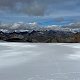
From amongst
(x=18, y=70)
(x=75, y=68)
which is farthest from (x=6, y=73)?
(x=75, y=68)

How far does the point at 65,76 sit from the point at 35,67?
3.40 ft

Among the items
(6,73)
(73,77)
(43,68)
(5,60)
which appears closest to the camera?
(73,77)

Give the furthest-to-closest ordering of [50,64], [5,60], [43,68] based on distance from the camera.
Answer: [5,60], [50,64], [43,68]

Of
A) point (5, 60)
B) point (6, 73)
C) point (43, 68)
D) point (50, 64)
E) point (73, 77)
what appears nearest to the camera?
point (73, 77)

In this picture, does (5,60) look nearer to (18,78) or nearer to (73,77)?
(18,78)

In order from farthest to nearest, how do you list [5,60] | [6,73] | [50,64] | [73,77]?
[5,60], [50,64], [6,73], [73,77]

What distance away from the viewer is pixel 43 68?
4.82 m

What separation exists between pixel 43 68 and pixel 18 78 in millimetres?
970

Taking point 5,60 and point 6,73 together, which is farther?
point 5,60

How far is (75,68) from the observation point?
15.8 ft

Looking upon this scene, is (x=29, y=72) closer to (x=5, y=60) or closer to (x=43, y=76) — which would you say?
(x=43, y=76)

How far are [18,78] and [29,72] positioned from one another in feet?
1.62

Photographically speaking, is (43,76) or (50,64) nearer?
(43,76)

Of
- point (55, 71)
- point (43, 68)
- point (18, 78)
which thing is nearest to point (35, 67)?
point (43, 68)
